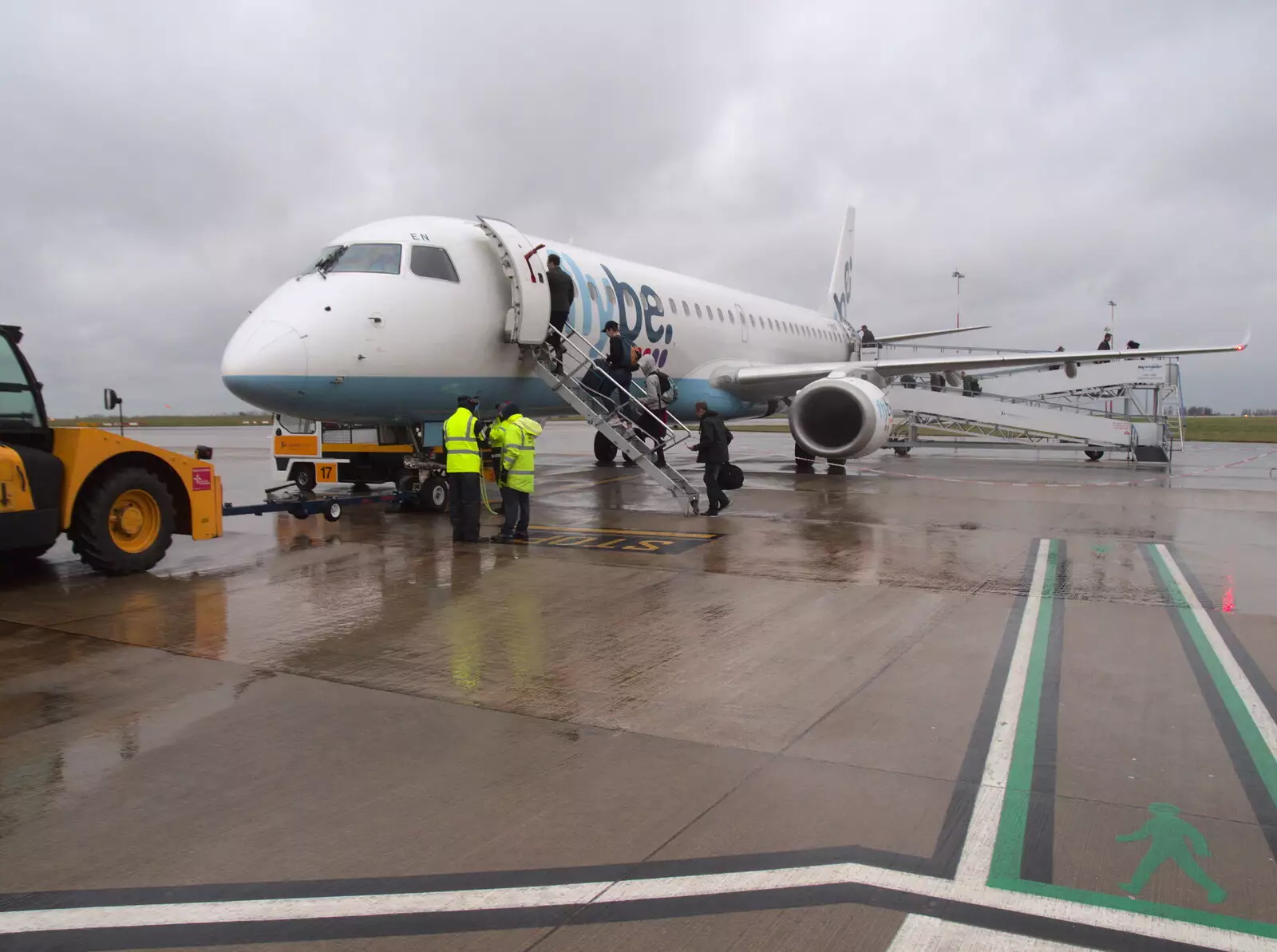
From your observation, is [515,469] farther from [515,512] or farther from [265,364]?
[265,364]

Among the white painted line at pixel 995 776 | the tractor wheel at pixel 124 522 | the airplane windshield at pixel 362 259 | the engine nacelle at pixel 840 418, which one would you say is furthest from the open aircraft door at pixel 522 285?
the white painted line at pixel 995 776

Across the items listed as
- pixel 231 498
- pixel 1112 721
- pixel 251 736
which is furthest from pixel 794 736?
pixel 231 498

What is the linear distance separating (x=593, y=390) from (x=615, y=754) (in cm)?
974

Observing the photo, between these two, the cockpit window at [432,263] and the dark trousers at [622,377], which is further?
the dark trousers at [622,377]

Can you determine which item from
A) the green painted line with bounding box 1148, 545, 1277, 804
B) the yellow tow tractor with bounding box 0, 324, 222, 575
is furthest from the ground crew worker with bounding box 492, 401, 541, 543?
the green painted line with bounding box 1148, 545, 1277, 804

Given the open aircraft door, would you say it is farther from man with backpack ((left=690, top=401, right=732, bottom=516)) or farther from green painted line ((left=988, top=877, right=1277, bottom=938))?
green painted line ((left=988, top=877, right=1277, bottom=938))

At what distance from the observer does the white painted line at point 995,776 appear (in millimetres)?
2951

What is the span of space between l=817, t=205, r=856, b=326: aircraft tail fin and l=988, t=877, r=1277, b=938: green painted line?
83.7 ft

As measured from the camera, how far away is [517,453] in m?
9.59

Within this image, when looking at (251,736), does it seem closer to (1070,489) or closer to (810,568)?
(810,568)

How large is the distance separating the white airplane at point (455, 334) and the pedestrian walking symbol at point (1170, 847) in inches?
353

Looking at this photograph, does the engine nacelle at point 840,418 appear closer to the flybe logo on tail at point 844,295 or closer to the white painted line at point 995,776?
the white painted line at point 995,776

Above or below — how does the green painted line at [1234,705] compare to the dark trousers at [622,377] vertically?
below

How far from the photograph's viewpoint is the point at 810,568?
8.00 metres
